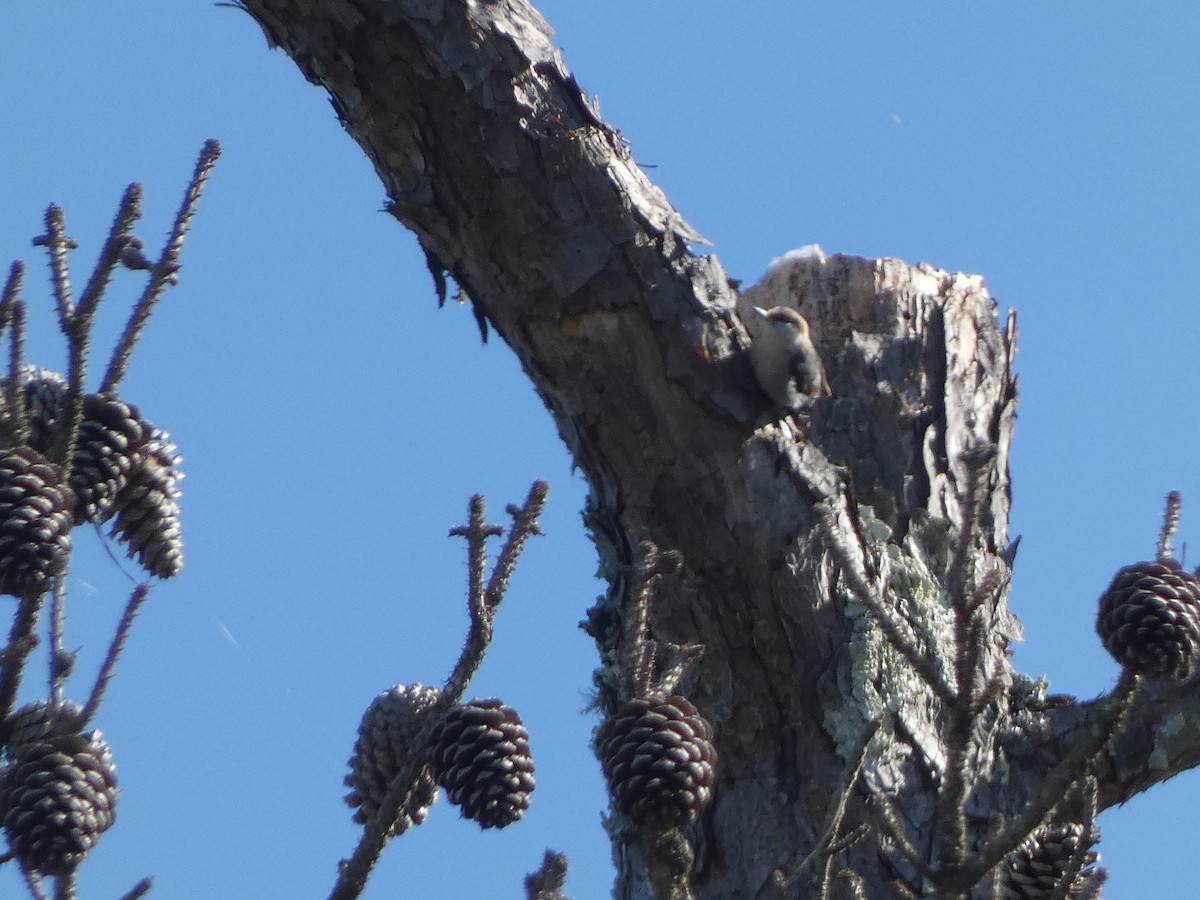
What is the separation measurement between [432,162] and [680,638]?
0.97 meters

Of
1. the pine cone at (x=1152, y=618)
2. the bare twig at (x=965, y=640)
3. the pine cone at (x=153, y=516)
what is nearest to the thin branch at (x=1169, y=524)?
the pine cone at (x=1152, y=618)

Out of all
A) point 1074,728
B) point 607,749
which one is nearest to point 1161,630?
point 1074,728

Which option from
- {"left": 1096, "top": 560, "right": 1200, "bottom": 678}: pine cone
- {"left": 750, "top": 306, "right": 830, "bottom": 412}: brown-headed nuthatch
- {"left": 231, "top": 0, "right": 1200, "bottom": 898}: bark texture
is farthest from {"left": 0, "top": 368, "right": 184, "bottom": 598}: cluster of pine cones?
{"left": 1096, "top": 560, "right": 1200, "bottom": 678}: pine cone

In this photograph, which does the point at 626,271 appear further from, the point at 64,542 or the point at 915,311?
the point at 64,542

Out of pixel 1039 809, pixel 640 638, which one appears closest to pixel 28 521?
pixel 640 638

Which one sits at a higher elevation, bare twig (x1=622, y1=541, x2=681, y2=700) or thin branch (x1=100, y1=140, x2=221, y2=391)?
thin branch (x1=100, y1=140, x2=221, y2=391)

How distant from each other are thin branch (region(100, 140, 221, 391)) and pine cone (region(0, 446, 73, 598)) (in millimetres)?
165

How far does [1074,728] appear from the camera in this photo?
2553mm

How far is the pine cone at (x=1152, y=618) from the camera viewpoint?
1.92 metres

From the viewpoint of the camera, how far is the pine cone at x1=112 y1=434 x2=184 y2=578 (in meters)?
1.74

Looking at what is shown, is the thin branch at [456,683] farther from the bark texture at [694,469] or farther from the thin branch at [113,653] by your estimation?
the bark texture at [694,469]

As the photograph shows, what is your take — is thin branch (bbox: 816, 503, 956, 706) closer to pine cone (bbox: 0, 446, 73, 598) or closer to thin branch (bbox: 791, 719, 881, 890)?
thin branch (bbox: 791, 719, 881, 890)

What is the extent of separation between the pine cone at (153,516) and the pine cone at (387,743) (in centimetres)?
33

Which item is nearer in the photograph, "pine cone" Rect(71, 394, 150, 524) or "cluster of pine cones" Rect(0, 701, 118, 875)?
"cluster of pine cones" Rect(0, 701, 118, 875)
